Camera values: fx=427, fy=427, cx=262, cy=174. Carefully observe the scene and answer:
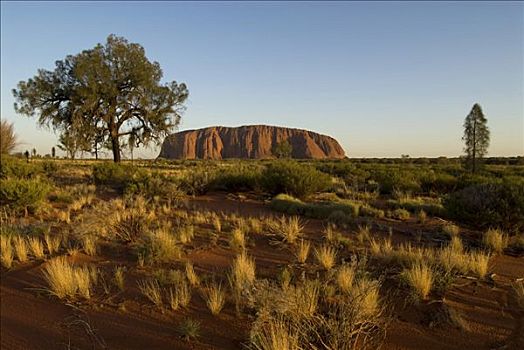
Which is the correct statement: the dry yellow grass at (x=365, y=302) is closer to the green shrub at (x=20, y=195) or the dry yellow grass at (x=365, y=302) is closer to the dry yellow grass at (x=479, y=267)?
the dry yellow grass at (x=479, y=267)

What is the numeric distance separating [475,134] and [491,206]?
41083 millimetres

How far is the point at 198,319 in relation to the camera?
562 cm

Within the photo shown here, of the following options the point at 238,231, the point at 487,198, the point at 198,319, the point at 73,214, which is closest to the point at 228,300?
the point at 198,319

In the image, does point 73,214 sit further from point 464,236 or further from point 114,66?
point 114,66

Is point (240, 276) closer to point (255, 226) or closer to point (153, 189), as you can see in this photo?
point (255, 226)

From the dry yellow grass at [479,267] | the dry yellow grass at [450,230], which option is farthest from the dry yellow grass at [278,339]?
the dry yellow grass at [450,230]

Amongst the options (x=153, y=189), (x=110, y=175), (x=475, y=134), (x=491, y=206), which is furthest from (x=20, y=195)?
(x=475, y=134)

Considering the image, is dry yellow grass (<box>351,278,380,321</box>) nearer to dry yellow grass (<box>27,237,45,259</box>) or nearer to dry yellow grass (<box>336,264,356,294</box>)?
dry yellow grass (<box>336,264,356,294</box>)

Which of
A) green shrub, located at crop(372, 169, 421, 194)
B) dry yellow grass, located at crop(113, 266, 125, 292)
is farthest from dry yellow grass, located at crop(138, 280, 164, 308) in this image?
→ green shrub, located at crop(372, 169, 421, 194)

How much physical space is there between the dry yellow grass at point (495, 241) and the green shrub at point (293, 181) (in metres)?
8.01

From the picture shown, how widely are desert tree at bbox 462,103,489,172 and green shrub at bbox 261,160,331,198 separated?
114 ft

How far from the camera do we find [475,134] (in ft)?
153

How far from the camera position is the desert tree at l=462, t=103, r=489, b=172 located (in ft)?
152

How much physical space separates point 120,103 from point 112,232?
22607 millimetres
